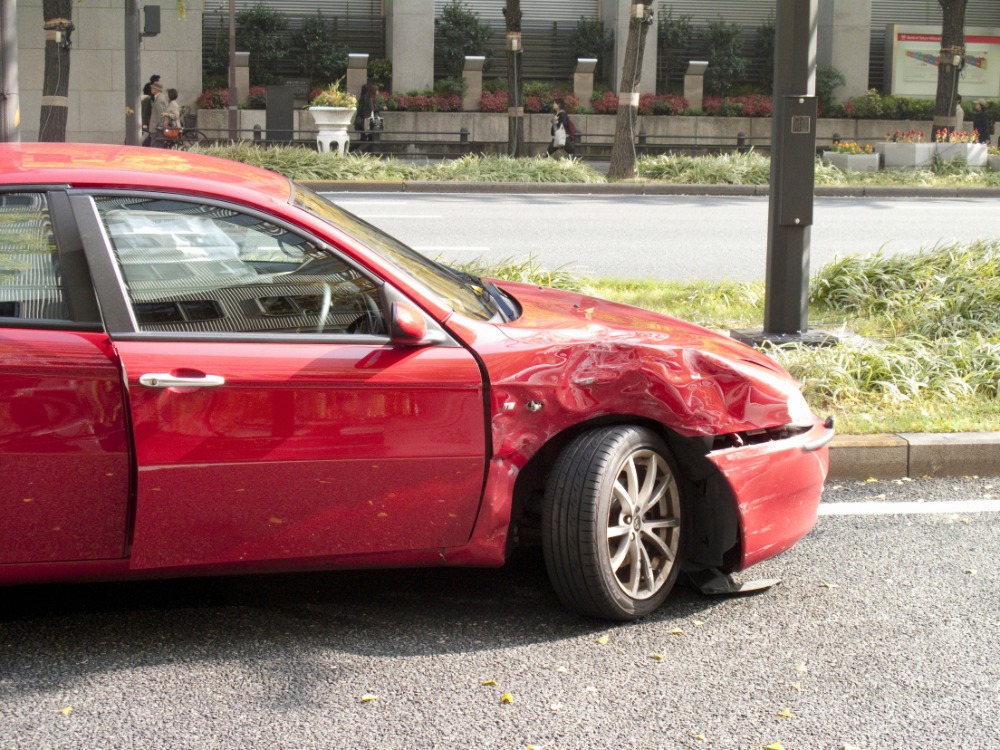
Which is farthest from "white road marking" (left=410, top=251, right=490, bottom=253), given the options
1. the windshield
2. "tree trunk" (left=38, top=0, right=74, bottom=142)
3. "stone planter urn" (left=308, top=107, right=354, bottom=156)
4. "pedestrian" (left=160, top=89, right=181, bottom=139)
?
"pedestrian" (left=160, top=89, right=181, bottom=139)

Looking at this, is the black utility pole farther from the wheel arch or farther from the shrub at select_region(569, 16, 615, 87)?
the shrub at select_region(569, 16, 615, 87)

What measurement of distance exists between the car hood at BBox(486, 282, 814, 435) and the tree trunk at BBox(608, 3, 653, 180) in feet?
60.7

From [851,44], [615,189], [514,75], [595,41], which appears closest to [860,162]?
[615,189]

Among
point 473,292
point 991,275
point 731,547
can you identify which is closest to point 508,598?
point 731,547

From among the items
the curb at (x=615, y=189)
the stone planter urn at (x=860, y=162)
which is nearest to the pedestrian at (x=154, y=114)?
the curb at (x=615, y=189)

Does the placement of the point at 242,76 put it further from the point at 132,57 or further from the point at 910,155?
the point at 910,155

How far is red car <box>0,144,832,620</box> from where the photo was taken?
3.49 m

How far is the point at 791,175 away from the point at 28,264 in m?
5.00

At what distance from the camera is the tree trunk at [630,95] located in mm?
22188

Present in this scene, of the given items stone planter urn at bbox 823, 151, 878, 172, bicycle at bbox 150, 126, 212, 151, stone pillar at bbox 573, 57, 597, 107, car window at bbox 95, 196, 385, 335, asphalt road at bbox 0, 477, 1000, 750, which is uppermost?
stone pillar at bbox 573, 57, 597, 107

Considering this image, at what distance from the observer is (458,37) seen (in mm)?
37938

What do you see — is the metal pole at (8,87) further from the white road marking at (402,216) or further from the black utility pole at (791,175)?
the white road marking at (402,216)

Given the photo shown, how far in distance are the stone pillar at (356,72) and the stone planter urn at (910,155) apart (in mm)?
16366

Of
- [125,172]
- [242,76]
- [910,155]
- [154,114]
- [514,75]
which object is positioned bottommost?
[125,172]
